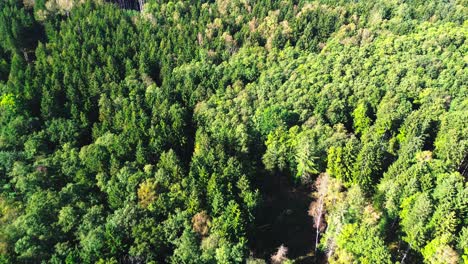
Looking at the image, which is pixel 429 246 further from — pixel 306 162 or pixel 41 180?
pixel 41 180

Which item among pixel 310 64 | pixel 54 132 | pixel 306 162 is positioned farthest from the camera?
pixel 310 64

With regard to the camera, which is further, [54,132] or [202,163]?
[54,132]

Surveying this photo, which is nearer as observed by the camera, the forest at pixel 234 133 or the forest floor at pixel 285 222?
the forest at pixel 234 133

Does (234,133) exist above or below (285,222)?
above

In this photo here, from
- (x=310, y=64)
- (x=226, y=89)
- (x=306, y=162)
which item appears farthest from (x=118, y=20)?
(x=306, y=162)

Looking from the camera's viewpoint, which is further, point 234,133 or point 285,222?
point 234,133

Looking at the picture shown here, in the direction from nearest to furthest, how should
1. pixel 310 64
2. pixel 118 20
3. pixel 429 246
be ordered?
1. pixel 429 246
2. pixel 310 64
3. pixel 118 20

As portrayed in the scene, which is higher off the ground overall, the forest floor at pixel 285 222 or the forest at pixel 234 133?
the forest at pixel 234 133

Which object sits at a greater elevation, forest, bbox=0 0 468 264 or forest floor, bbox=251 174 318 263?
forest, bbox=0 0 468 264
